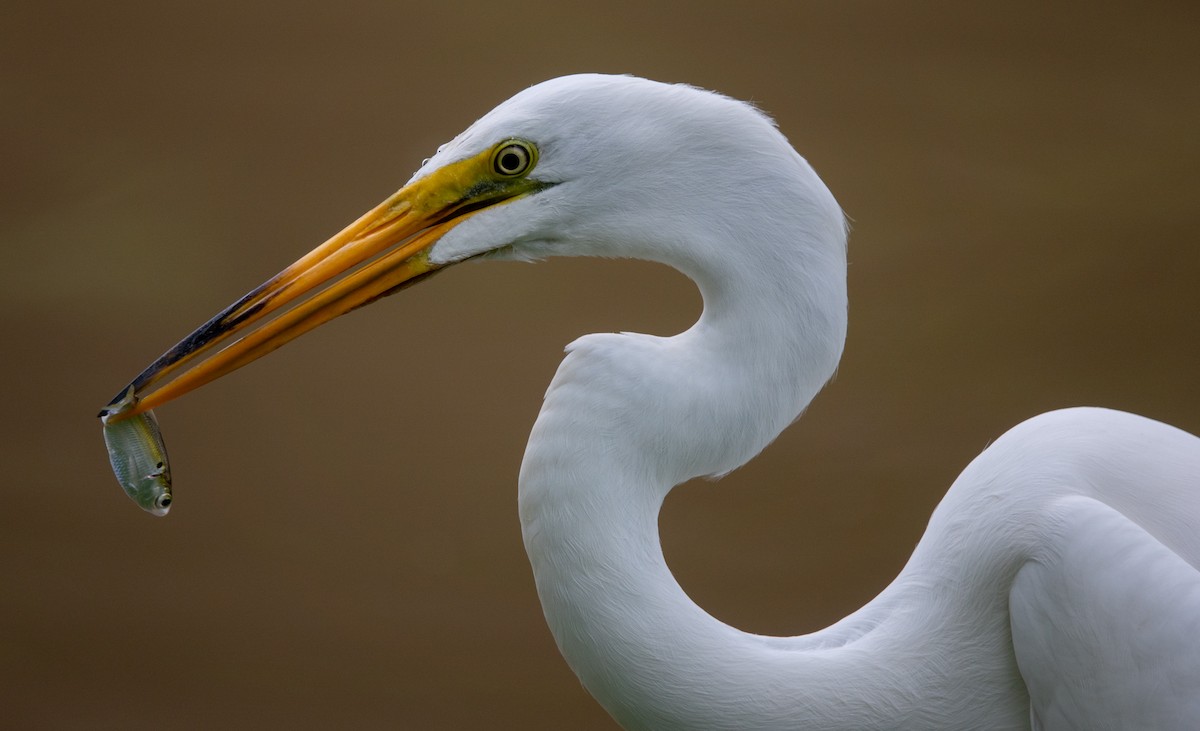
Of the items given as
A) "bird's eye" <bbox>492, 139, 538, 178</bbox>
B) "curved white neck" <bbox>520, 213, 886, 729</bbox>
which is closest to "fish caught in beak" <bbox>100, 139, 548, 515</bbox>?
"bird's eye" <bbox>492, 139, 538, 178</bbox>

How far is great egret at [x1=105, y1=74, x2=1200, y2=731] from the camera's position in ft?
3.14

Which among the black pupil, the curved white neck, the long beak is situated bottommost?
the curved white neck

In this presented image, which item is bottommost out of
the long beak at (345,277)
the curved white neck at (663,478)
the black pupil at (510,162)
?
the curved white neck at (663,478)

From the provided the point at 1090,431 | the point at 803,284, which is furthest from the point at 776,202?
the point at 1090,431

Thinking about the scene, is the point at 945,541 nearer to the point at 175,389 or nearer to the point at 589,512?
the point at 589,512

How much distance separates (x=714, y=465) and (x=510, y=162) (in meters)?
0.30

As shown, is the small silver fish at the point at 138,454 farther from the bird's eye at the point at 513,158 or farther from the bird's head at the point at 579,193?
the bird's eye at the point at 513,158

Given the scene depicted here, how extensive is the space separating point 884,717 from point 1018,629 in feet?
0.46

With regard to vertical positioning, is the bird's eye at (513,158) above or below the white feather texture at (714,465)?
above

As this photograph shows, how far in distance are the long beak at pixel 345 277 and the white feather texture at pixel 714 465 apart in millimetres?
20

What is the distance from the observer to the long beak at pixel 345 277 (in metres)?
1.00

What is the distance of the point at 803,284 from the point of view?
976 mm

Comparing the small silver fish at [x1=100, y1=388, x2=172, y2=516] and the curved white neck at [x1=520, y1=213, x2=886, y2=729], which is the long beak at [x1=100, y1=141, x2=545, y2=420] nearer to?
the small silver fish at [x1=100, y1=388, x2=172, y2=516]

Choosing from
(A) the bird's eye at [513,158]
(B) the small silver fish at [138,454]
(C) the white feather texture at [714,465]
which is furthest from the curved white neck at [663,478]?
(B) the small silver fish at [138,454]
